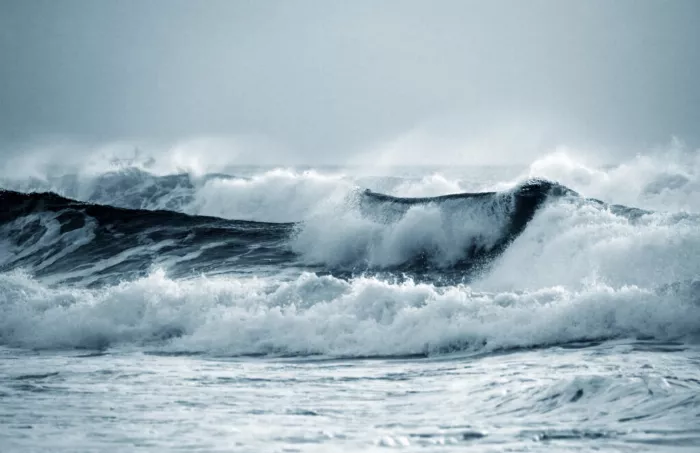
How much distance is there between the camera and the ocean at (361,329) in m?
5.69

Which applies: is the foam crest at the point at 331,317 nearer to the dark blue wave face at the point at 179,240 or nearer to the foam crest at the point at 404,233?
the dark blue wave face at the point at 179,240

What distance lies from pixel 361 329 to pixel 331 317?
1.68ft

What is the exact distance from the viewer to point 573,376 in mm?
6801

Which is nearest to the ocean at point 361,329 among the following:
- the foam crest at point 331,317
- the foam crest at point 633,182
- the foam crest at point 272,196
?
the foam crest at point 331,317

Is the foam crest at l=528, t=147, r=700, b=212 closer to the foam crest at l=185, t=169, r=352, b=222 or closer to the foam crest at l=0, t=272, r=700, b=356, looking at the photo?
the foam crest at l=185, t=169, r=352, b=222

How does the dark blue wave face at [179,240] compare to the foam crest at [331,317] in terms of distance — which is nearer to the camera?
the foam crest at [331,317]

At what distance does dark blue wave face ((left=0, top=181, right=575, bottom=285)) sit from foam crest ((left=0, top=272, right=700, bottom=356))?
3.24 meters

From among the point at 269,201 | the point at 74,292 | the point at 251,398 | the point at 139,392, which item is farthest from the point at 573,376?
the point at 269,201

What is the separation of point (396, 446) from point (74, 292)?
838 cm

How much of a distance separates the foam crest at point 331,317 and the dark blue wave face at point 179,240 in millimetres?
3236

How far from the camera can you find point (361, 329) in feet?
31.2

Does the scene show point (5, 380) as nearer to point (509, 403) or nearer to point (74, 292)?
point (74, 292)

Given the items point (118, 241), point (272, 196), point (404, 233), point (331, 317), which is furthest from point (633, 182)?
point (331, 317)

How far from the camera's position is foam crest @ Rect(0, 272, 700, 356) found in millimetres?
8961
